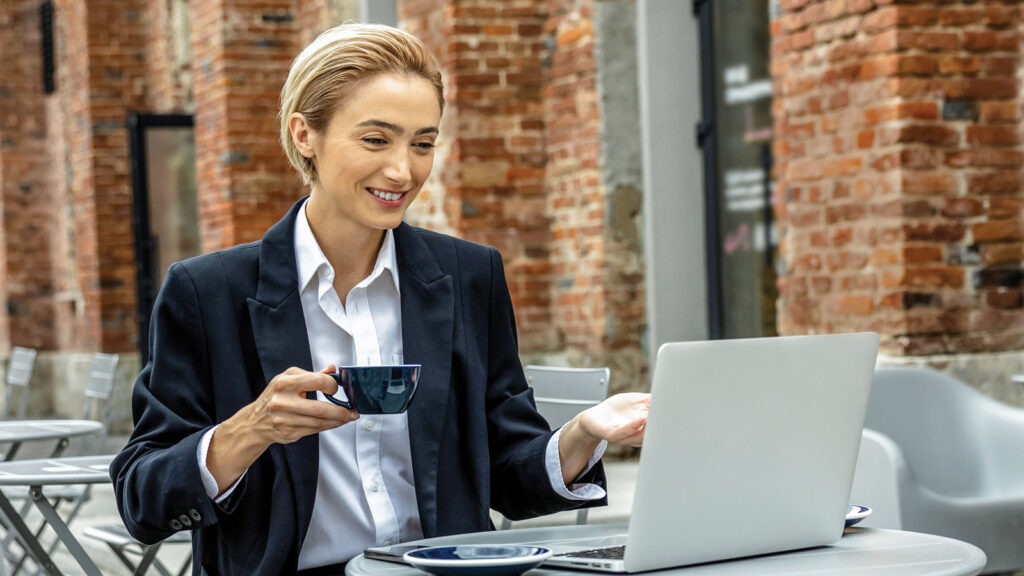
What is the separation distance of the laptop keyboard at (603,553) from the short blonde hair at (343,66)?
29.3 inches

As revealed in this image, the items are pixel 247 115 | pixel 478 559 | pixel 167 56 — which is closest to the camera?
pixel 478 559

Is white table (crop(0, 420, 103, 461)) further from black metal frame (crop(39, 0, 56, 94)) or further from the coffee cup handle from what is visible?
black metal frame (crop(39, 0, 56, 94))

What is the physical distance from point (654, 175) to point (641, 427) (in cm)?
479

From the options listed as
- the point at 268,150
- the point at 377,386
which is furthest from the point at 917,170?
the point at 268,150

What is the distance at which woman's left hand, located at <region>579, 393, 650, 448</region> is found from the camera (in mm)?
1893

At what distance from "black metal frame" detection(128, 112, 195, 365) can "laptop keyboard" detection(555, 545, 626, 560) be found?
319 inches

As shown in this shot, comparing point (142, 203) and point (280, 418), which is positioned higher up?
point (142, 203)

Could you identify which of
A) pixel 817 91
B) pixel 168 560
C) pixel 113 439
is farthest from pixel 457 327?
pixel 113 439

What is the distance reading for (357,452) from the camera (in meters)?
2.12

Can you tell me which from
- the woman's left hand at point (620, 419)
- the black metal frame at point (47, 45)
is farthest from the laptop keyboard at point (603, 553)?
the black metal frame at point (47, 45)

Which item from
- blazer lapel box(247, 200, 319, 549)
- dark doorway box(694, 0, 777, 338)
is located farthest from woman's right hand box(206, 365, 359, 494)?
dark doorway box(694, 0, 777, 338)

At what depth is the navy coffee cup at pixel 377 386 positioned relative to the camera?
1.69 m

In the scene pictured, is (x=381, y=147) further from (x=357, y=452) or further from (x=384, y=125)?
(x=357, y=452)

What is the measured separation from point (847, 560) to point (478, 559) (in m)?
0.47
